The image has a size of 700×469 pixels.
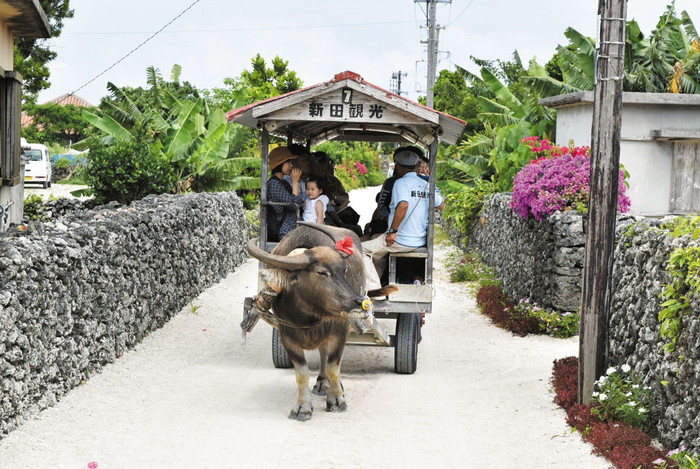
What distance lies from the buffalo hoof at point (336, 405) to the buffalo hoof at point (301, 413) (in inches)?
11.1

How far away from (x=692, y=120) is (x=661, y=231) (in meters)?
7.96

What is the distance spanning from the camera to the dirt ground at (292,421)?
19.0 feet

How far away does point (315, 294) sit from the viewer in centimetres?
634

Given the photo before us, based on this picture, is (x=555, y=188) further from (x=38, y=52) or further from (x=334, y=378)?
(x=38, y=52)

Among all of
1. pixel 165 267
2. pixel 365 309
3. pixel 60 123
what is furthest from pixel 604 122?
pixel 60 123

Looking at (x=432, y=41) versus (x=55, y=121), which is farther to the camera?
(x=55, y=121)

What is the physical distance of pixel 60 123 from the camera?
4697 centimetres

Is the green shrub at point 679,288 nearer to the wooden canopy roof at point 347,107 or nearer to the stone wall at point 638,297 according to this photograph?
the stone wall at point 638,297


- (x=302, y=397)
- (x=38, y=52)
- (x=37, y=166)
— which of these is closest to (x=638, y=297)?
(x=302, y=397)

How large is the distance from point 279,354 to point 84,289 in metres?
2.02

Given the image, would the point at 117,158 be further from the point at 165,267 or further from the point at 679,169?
the point at 679,169

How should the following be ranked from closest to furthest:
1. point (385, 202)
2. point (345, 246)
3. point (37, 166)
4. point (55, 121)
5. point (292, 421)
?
1. point (345, 246)
2. point (292, 421)
3. point (385, 202)
4. point (37, 166)
5. point (55, 121)

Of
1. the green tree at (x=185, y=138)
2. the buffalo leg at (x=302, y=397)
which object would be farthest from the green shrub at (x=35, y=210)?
the buffalo leg at (x=302, y=397)

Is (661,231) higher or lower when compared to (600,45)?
lower
